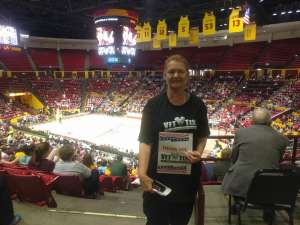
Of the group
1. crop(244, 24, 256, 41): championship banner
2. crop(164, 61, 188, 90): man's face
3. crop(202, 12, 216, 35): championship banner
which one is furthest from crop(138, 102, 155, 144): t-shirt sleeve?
crop(244, 24, 256, 41): championship banner

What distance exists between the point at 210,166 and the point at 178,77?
160 inches

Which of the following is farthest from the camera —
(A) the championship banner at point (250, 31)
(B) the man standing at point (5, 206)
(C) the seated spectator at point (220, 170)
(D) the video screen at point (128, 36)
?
(D) the video screen at point (128, 36)

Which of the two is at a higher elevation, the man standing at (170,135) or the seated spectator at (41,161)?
the man standing at (170,135)

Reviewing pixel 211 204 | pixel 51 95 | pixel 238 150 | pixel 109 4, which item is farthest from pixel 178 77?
pixel 51 95

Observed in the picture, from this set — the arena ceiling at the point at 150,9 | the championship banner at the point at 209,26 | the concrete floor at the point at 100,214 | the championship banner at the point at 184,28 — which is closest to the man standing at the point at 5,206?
the concrete floor at the point at 100,214

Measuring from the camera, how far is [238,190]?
3.21 metres

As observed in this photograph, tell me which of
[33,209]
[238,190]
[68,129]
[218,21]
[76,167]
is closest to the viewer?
[238,190]

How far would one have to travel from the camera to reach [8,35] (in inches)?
1024

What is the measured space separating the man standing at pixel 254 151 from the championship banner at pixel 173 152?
1.20 metres

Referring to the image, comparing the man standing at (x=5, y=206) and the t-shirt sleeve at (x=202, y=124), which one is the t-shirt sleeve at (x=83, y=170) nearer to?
the man standing at (x=5, y=206)

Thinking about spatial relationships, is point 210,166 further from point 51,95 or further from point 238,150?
point 51,95

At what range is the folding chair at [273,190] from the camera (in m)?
2.95

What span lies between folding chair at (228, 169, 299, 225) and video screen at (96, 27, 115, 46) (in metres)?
24.0

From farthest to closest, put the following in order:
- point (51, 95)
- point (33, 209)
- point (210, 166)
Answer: point (51, 95), point (210, 166), point (33, 209)
